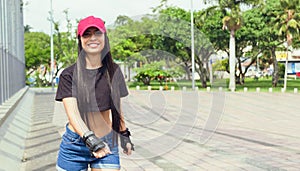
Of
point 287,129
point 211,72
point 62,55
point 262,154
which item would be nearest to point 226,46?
point 62,55

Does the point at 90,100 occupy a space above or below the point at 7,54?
below

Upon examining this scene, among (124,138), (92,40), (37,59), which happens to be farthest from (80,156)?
(37,59)

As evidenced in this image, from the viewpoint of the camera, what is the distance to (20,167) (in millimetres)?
6508

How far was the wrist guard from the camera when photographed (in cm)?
283

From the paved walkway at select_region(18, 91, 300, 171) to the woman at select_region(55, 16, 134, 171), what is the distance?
45 centimetres

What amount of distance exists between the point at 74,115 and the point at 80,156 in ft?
0.94

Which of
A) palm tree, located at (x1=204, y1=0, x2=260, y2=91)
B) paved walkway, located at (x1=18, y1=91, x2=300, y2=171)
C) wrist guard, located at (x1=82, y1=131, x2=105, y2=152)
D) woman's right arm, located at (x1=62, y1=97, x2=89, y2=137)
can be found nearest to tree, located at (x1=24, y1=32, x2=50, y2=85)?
palm tree, located at (x1=204, y1=0, x2=260, y2=91)

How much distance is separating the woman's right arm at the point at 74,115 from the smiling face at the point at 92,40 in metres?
0.32

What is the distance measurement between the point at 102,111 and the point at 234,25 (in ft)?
94.2

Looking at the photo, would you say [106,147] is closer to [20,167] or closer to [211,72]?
[211,72]

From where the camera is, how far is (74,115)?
295 cm

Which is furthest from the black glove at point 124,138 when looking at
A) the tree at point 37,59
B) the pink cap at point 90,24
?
the tree at point 37,59

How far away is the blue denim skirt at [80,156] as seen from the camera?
3.01 metres

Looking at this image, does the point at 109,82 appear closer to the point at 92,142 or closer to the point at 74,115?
the point at 74,115
